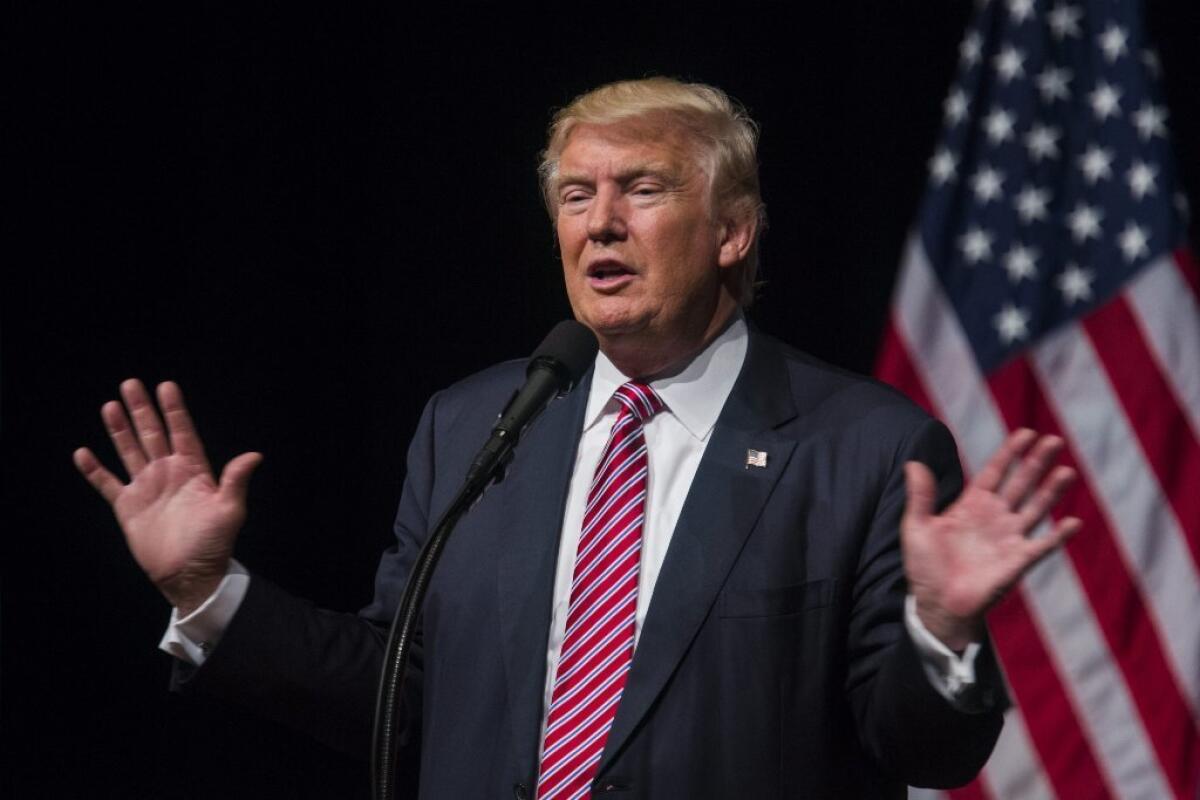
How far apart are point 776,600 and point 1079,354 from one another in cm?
128

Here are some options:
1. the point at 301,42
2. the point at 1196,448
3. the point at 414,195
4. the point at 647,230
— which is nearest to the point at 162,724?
the point at 414,195

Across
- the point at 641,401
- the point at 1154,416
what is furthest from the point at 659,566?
the point at 1154,416

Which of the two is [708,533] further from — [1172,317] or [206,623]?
[1172,317]

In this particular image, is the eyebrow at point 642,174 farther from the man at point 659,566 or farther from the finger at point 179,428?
the finger at point 179,428

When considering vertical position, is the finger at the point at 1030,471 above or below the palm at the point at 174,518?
below

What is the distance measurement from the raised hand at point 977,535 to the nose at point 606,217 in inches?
24.1

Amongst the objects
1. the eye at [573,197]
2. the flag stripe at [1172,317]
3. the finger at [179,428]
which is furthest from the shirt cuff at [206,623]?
the flag stripe at [1172,317]

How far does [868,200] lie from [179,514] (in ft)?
5.78

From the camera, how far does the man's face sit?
6.36ft

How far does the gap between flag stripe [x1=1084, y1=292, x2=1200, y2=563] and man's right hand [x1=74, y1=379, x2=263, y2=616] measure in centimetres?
171

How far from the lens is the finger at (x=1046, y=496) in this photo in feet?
4.77

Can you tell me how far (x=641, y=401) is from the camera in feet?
6.25

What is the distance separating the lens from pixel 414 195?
10.3ft

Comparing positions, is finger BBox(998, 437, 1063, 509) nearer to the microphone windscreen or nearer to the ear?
the microphone windscreen
